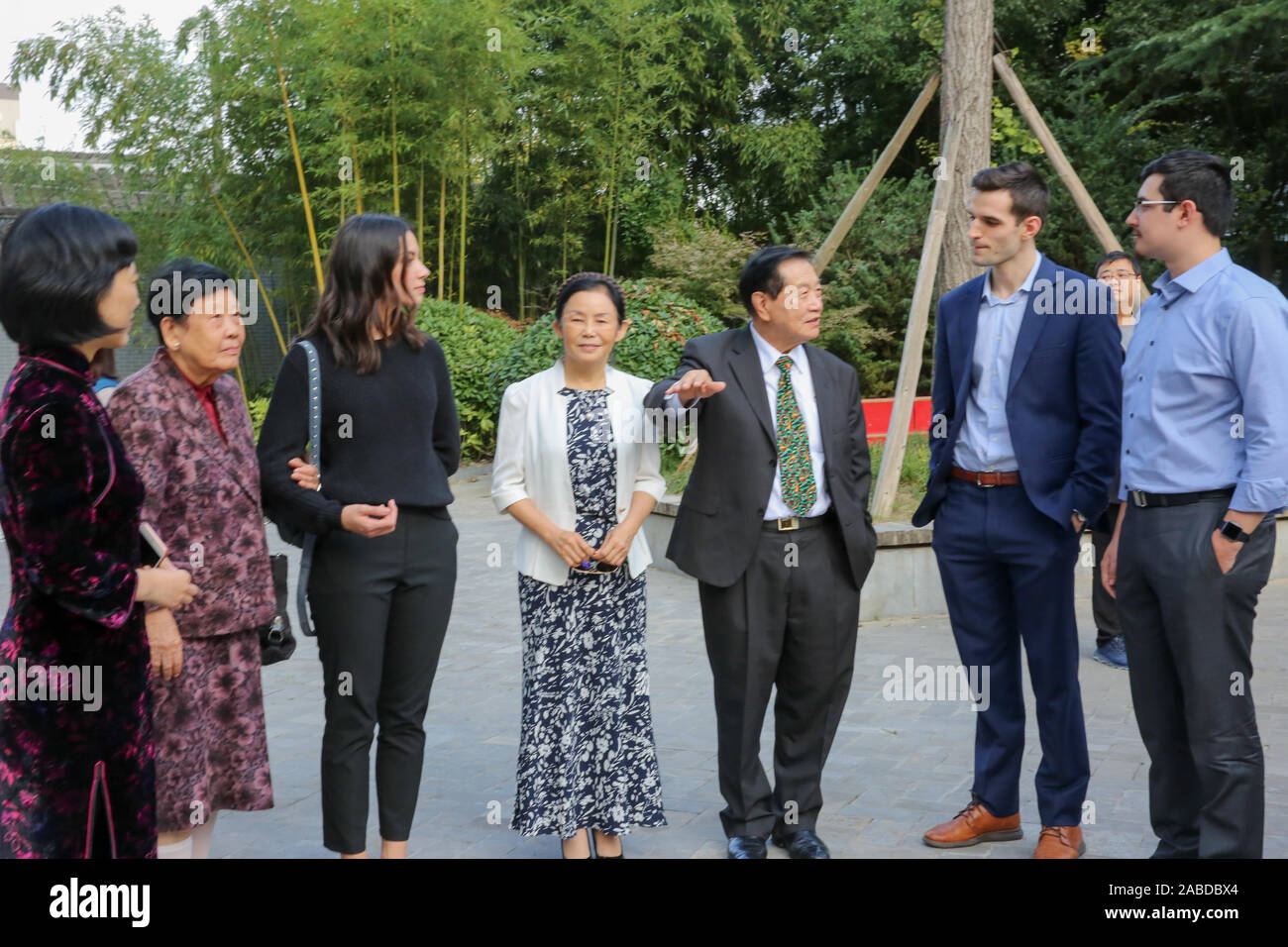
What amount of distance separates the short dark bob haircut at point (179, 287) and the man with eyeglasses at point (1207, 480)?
8.00 ft

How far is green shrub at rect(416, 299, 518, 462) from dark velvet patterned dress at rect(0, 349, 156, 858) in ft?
33.7

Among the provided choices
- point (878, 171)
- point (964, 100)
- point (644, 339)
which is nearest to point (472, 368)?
point (644, 339)

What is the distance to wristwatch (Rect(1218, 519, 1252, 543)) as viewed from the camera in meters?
3.27

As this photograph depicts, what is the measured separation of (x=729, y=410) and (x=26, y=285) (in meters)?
1.98

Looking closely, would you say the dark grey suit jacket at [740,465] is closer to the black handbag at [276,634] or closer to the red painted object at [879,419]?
the black handbag at [276,634]

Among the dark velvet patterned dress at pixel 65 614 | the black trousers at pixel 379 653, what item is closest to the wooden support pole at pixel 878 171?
the black trousers at pixel 379 653

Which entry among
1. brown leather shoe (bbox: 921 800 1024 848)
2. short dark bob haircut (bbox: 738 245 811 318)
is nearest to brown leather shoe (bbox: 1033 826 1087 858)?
brown leather shoe (bbox: 921 800 1024 848)

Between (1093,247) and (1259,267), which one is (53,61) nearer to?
(1093,247)

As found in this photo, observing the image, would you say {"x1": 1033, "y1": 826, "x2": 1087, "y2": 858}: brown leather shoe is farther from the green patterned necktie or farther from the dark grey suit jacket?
the green patterned necktie

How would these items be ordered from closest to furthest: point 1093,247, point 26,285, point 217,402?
1. point 26,285
2. point 217,402
3. point 1093,247

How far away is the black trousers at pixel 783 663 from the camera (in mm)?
3832

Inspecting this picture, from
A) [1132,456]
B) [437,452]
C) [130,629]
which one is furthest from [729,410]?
[130,629]

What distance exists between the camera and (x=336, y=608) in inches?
132
